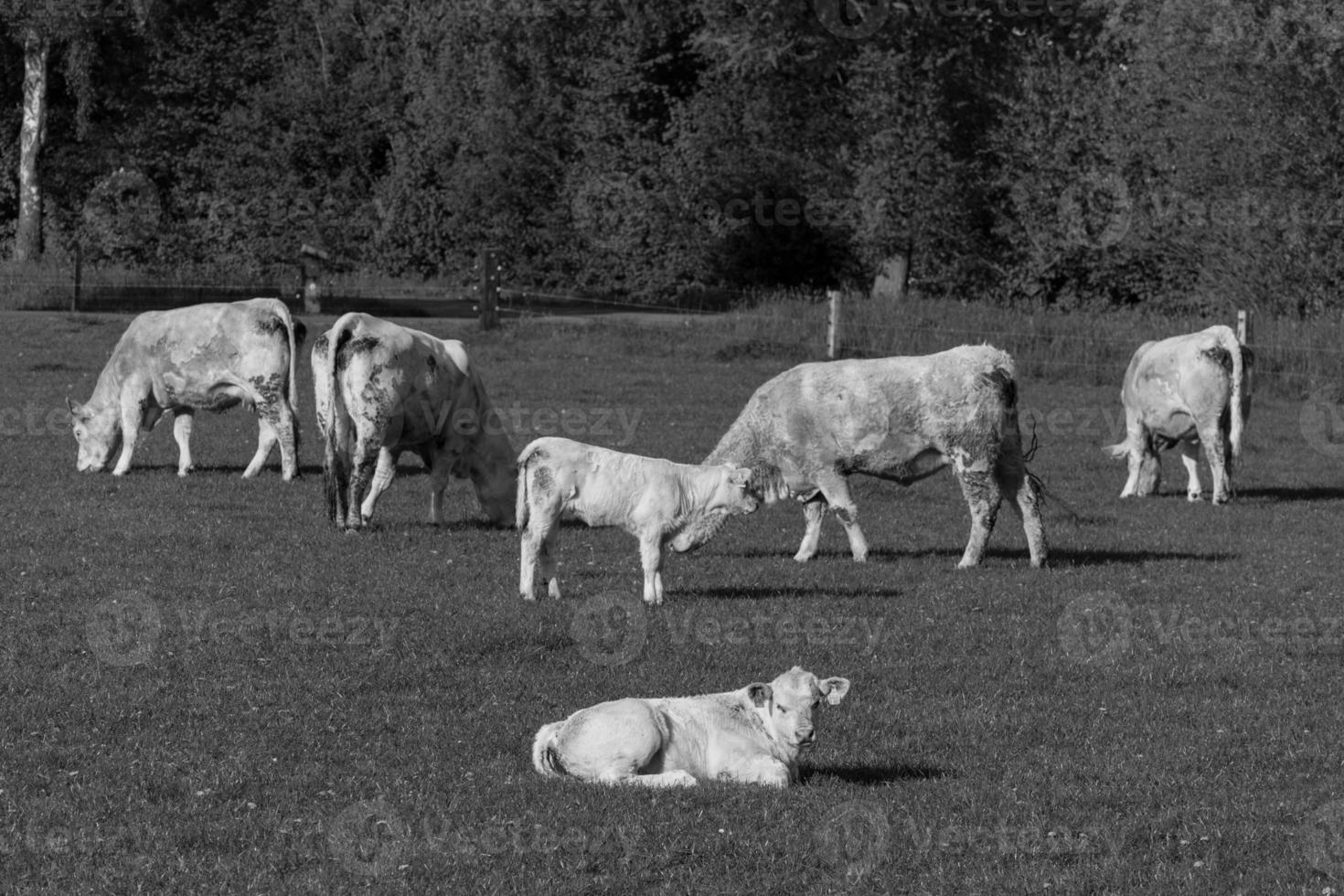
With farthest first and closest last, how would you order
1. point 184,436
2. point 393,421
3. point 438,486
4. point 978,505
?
point 184,436 → point 438,486 → point 393,421 → point 978,505

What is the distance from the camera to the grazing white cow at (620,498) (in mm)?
13562

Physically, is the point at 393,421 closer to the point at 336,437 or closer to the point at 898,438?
the point at 336,437

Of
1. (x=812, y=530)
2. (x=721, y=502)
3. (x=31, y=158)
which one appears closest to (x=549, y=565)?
(x=721, y=502)

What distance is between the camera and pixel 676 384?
3109cm

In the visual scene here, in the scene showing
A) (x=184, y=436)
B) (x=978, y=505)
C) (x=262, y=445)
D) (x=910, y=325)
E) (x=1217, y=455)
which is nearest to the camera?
(x=978, y=505)

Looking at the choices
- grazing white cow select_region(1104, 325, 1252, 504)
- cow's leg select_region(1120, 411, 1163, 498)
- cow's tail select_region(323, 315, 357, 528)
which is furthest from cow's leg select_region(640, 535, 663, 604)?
cow's leg select_region(1120, 411, 1163, 498)

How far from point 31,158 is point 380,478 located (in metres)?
32.3

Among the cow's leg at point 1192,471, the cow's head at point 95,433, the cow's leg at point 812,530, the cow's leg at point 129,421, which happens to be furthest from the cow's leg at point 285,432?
the cow's leg at point 1192,471

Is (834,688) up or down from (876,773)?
up

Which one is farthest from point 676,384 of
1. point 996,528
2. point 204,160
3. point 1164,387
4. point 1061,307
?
point 204,160

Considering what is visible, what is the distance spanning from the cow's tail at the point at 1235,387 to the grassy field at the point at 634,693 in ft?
5.71

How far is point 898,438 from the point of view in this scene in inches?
656

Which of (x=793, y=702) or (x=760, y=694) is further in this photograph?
(x=760, y=694)

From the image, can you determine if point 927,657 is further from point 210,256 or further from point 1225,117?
point 210,256
